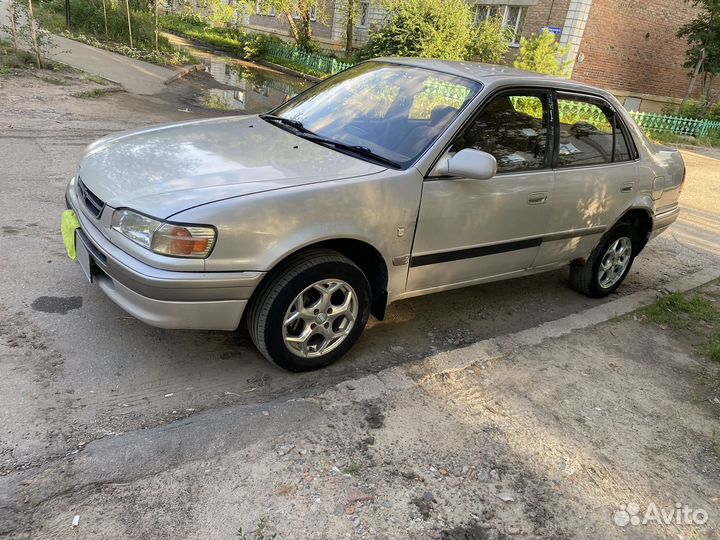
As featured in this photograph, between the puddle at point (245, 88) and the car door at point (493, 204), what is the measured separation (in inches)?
348

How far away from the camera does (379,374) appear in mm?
3375

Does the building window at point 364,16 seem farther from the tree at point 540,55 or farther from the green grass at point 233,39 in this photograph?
the tree at point 540,55

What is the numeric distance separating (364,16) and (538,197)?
27701mm

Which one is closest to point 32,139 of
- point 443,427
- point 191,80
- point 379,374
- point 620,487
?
point 379,374

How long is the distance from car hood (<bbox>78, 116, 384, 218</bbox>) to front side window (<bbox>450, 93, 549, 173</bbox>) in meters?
0.80

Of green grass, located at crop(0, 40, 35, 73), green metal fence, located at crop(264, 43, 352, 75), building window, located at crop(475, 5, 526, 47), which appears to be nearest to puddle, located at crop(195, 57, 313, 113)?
green metal fence, located at crop(264, 43, 352, 75)

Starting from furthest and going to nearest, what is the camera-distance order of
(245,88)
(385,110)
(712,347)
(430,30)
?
1. (245,88)
2. (430,30)
3. (712,347)
4. (385,110)

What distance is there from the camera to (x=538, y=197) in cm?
394

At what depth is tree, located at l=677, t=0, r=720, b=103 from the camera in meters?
18.2

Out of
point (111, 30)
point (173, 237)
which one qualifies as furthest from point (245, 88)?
point (173, 237)

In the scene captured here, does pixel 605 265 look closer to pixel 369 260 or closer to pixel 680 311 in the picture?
pixel 680 311

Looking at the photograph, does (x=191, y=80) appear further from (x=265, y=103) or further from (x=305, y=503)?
(x=305, y=503)

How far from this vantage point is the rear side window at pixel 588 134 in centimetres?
416

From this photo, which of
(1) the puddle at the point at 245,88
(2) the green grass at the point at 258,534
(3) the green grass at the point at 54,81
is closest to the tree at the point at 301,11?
(1) the puddle at the point at 245,88
